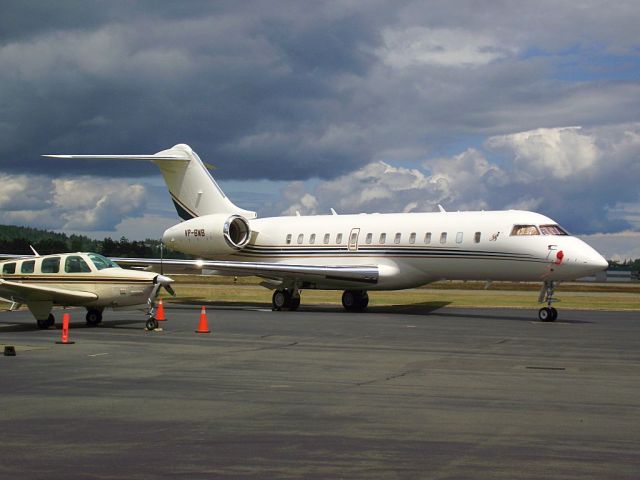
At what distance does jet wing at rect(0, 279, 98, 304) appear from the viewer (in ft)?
73.0

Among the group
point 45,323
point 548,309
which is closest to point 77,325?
point 45,323

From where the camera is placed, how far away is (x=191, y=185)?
138 ft

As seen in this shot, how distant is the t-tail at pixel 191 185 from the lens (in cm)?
4175

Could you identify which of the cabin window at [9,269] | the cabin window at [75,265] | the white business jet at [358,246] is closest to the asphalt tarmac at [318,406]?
the cabin window at [75,265]

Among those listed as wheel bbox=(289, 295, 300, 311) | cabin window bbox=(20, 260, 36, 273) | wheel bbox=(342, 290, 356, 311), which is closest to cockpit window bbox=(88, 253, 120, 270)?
cabin window bbox=(20, 260, 36, 273)

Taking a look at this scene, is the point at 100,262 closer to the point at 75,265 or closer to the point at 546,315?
the point at 75,265

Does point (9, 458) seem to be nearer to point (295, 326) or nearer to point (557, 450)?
point (557, 450)

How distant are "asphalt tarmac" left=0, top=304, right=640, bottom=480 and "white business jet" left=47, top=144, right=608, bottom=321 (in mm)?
8176

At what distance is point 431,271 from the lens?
3266 cm

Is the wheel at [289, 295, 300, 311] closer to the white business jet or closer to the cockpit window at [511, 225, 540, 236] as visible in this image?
the white business jet

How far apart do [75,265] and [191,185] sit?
18.3 m

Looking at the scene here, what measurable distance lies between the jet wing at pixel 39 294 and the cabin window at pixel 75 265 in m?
0.56

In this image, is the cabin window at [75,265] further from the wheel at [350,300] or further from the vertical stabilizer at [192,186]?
the vertical stabilizer at [192,186]

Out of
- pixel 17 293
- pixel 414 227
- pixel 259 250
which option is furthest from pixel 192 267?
pixel 17 293
